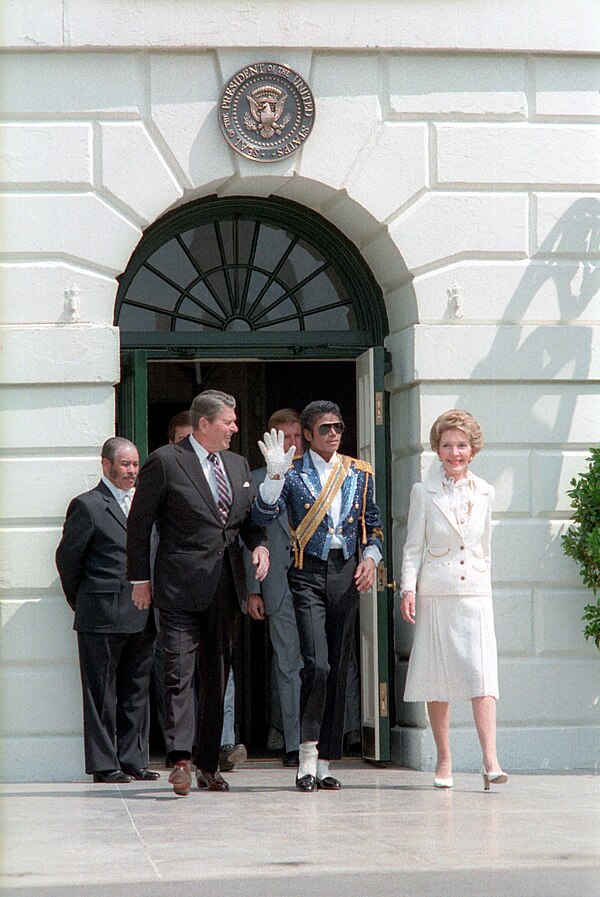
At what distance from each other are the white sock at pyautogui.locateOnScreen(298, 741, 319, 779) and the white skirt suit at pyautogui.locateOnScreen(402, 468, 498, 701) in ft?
1.97

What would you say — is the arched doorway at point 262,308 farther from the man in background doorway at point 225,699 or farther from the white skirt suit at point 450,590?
the white skirt suit at point 450,590

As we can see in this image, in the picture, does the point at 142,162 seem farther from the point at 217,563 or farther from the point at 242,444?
the point at 242,444

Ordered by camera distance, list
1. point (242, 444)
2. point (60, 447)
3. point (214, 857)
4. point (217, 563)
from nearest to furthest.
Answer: point (214, 857)
point (217, 563)
point (60, 447)
point (242, 444)

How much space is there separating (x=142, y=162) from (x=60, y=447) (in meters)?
1.77

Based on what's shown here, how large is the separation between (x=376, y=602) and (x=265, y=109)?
9.93 feet

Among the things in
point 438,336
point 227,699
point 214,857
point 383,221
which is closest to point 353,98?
point 383,221

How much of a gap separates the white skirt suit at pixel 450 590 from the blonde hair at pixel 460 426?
0.21 m

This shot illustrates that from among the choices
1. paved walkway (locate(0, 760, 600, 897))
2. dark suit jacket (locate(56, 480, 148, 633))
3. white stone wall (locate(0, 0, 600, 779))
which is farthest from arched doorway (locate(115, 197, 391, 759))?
paved walkway (locate(0, 760, 600, 897))

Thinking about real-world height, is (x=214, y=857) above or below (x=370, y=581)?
below

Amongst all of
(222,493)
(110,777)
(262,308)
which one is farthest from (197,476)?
(262,308)

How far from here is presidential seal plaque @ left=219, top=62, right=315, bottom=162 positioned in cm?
1027

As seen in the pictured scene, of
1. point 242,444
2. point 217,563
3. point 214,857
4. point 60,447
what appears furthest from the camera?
point 242,444

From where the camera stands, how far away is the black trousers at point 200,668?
8.67 m

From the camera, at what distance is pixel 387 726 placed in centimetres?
1038
